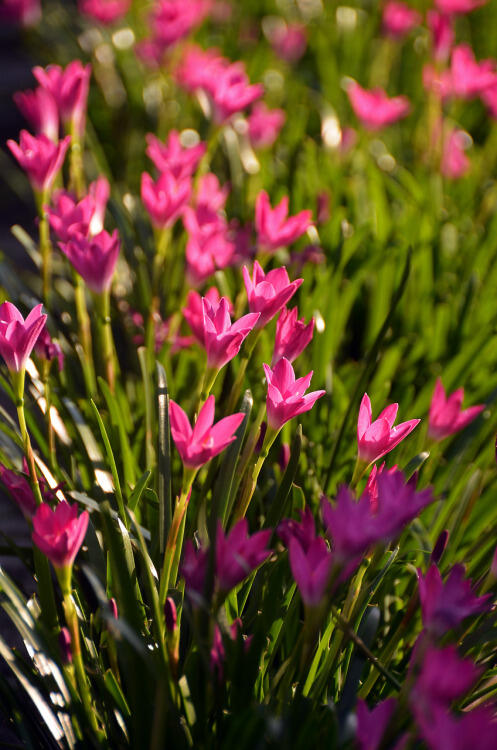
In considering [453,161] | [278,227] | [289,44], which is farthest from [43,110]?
[289,44]

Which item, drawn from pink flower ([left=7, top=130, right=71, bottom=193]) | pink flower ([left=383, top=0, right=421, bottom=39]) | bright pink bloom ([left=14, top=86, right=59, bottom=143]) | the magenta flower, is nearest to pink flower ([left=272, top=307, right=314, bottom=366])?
the magenta flower

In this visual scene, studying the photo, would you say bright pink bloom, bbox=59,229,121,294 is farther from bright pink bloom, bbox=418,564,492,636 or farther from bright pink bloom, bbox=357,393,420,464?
bright pink bloom, bbox=418,564,492,636

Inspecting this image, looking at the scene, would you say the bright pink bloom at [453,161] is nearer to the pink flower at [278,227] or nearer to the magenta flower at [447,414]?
the pink flower at [278,227]

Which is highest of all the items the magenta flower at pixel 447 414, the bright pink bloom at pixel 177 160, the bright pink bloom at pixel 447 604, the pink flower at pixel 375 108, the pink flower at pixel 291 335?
the bright pink bloom at pixel 177 160

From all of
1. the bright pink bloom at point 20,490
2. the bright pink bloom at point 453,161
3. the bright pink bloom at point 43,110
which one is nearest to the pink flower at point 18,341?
the bright pink bloom at point 20,490

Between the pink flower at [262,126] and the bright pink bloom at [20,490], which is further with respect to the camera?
the pink flower at [262,126]

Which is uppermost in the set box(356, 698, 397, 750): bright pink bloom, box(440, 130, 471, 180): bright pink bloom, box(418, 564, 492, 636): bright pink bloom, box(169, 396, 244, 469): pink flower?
box(169, 396, 244, 469): pink flower

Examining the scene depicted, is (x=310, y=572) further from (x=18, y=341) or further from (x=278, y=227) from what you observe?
(x=278, y=227)

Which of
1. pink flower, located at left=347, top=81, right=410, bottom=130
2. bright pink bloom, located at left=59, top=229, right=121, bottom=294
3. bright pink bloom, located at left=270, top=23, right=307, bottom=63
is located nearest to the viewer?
bright pink bloom, located at left=59, top=229, right=121, bottom=294
